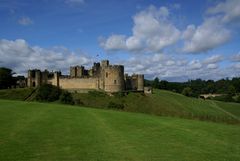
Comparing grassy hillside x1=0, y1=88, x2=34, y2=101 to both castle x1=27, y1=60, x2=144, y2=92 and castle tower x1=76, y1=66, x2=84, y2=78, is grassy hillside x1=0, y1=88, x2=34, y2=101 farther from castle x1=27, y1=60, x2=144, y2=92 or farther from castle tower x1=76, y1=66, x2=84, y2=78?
castle tower x1=76, y1=66, x2=84, y2=78

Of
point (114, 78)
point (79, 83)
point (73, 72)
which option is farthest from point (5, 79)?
point (114, 78)

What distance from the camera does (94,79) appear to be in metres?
92.2

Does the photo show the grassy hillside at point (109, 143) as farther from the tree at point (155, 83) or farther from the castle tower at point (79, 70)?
the tree at point (155, 83)

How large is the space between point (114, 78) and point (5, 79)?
34.7 m

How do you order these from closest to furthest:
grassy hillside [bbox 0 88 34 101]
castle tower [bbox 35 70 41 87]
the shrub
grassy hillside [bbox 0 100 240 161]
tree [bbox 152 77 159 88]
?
grassy hillside [bbox 0 100 240 161] → grassy hillside [bbox 0 88 34 101] → the shrub → castle tower [bbox 35 70 41 87] → tree [bbox 152 77 159 88]

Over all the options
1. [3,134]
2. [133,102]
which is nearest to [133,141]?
[3,134]

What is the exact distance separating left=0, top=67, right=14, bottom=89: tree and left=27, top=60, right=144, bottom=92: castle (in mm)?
8801

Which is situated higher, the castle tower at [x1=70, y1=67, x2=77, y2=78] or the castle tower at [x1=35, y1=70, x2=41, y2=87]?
the castle tower at [x1=70, y1=67, x2=77, y2=78]

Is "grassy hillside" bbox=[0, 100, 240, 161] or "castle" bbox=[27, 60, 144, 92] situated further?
"castle" bbox=[27, 60, 144, 92]

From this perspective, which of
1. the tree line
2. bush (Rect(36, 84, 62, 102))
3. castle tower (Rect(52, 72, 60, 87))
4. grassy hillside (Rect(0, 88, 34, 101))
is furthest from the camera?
the tree line

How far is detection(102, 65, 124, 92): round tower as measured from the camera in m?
88.4

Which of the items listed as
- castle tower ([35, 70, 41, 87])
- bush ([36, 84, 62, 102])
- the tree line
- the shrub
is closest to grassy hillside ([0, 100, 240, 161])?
bush ([36, 84, 62, 102])

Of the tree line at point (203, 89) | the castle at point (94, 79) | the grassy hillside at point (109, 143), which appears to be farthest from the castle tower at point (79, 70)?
the grassy hillside at point (109, 143)

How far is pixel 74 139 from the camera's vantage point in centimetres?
1534
